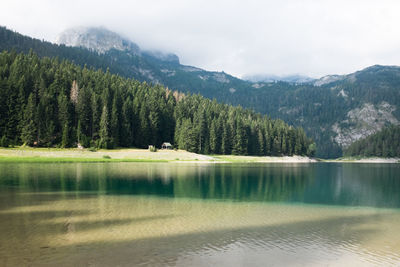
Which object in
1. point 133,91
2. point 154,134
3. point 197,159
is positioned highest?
point 133,91

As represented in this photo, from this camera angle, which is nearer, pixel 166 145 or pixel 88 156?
pixel 88 156

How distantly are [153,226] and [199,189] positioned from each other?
18.7 m

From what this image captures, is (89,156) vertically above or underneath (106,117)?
underneath

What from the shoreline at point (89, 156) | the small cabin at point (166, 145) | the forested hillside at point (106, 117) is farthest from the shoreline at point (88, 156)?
the small cabin at point (166, 145)

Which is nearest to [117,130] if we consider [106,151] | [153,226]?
[106,151]

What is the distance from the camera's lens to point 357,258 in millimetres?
14898

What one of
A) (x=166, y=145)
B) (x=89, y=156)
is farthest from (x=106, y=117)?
(x=166, y=145)

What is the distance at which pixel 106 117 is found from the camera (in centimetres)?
10669

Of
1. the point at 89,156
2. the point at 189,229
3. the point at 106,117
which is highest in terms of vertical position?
the point at 106,117

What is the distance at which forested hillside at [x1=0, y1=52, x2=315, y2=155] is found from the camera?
96438 mm

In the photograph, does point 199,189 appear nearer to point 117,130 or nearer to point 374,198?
point 374,198

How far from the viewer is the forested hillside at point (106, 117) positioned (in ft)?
316

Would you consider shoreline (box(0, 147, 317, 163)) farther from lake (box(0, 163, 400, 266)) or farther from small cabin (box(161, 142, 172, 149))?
lake (box(0, 163, 400, 266))

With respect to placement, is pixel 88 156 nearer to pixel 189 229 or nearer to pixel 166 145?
pixel 166 145
